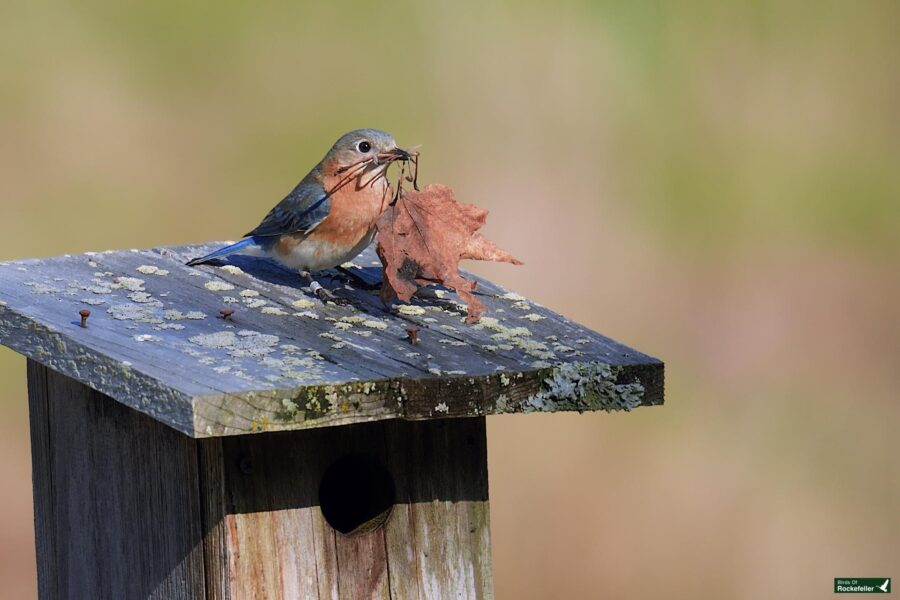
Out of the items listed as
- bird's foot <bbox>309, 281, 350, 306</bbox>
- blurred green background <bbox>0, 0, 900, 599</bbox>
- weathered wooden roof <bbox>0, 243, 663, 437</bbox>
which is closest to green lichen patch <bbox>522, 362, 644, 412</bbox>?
weathered wooden roof <bbox>0, 243, 663, 437</bbox>

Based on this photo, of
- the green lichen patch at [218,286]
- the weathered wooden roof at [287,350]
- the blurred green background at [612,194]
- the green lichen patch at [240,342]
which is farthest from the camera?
the blurred green background at [612,194]

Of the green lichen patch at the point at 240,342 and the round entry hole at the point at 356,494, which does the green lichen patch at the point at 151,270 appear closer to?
the green lichen patch at the point at 240,342

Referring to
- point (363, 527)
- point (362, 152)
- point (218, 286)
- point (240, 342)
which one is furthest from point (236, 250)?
point (363, 527)

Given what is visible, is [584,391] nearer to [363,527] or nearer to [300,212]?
[363,527]

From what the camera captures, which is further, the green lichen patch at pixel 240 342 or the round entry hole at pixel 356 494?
the round entry hole at pixel 356 494

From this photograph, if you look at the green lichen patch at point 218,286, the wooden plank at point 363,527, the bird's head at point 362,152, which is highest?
the bird's head at point 362,152

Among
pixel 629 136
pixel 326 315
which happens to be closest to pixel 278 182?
pixel 629 136

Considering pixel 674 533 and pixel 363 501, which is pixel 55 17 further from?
pixel 363 501

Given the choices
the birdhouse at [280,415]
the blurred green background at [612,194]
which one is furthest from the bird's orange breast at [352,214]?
the blurred green background at [612,194]
